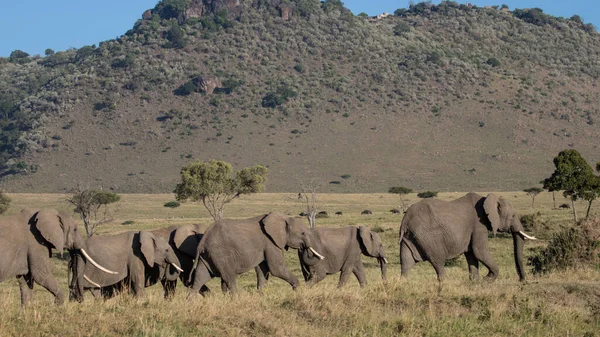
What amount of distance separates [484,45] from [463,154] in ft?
185

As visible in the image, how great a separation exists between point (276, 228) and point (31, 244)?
4996 mm

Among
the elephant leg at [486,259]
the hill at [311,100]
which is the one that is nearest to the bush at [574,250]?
the elephant leg at [486,259]

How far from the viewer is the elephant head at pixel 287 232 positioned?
18.4 m

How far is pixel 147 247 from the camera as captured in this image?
18.5m

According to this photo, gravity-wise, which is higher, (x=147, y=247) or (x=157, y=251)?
(x=147, y=247)

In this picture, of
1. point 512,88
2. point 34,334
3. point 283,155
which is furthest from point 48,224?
point 512,88

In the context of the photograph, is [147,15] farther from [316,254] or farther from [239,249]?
[239,249]

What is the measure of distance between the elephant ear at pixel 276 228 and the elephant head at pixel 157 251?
201 centimetres

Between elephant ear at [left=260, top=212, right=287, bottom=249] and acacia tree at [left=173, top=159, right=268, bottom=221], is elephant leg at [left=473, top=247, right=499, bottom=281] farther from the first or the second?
acacia tree at [left=173, top=159, right=268, bottom=221]

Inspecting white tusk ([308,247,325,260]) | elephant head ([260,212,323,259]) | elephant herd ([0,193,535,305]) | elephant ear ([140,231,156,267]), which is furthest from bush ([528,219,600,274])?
elephant ear ([140,231,156,267])

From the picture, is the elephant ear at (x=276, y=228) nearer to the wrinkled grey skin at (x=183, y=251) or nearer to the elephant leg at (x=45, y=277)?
the wrinkled grey skin at (x=183, y=251)

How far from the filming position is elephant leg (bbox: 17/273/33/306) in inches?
645

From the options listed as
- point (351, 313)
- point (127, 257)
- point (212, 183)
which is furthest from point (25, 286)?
point (212, 183)

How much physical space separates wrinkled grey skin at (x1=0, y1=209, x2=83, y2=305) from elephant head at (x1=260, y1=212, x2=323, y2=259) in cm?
419
